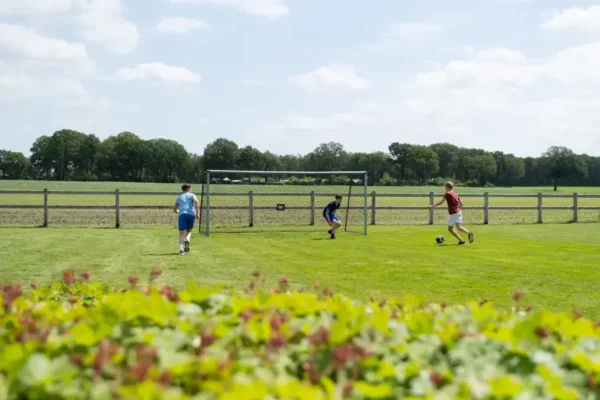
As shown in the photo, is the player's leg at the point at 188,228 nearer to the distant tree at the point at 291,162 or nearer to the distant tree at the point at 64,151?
the distant tree at the point at 291,162

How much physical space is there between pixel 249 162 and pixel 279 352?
90999mm

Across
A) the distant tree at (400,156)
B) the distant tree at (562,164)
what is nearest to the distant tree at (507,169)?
the distant tree at (562,164)

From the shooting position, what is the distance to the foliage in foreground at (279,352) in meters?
2.25

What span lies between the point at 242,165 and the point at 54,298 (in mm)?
87040

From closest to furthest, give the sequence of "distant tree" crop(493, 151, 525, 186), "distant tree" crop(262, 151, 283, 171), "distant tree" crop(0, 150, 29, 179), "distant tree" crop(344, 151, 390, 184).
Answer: "distant tree" crop(262, 151, 283, 171), "distant tree" crop(0, 150, 29, 179), "distant tree" crop(344, 151, 390, 184), "distant tree" crop(493, 151, 525, 186)

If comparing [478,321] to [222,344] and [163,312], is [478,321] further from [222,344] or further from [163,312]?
[163,312]

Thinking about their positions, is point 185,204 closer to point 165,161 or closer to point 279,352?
point 279,352

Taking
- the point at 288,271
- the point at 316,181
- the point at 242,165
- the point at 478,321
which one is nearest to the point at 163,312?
the point at 478,321

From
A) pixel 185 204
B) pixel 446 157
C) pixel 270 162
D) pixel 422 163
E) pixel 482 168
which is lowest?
pixel 185 204

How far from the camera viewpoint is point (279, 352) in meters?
2.64

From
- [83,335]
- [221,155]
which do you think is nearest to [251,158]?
[221,155]

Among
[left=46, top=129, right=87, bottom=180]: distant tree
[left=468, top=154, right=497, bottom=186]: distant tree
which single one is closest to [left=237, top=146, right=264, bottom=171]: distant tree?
[left=46, top=129, right=87, bottom=180]: distant tree

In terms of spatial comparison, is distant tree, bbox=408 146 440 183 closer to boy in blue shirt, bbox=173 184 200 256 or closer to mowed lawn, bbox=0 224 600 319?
mowed lawn, bbox=0 224 600 319

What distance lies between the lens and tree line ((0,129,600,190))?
104 metres
